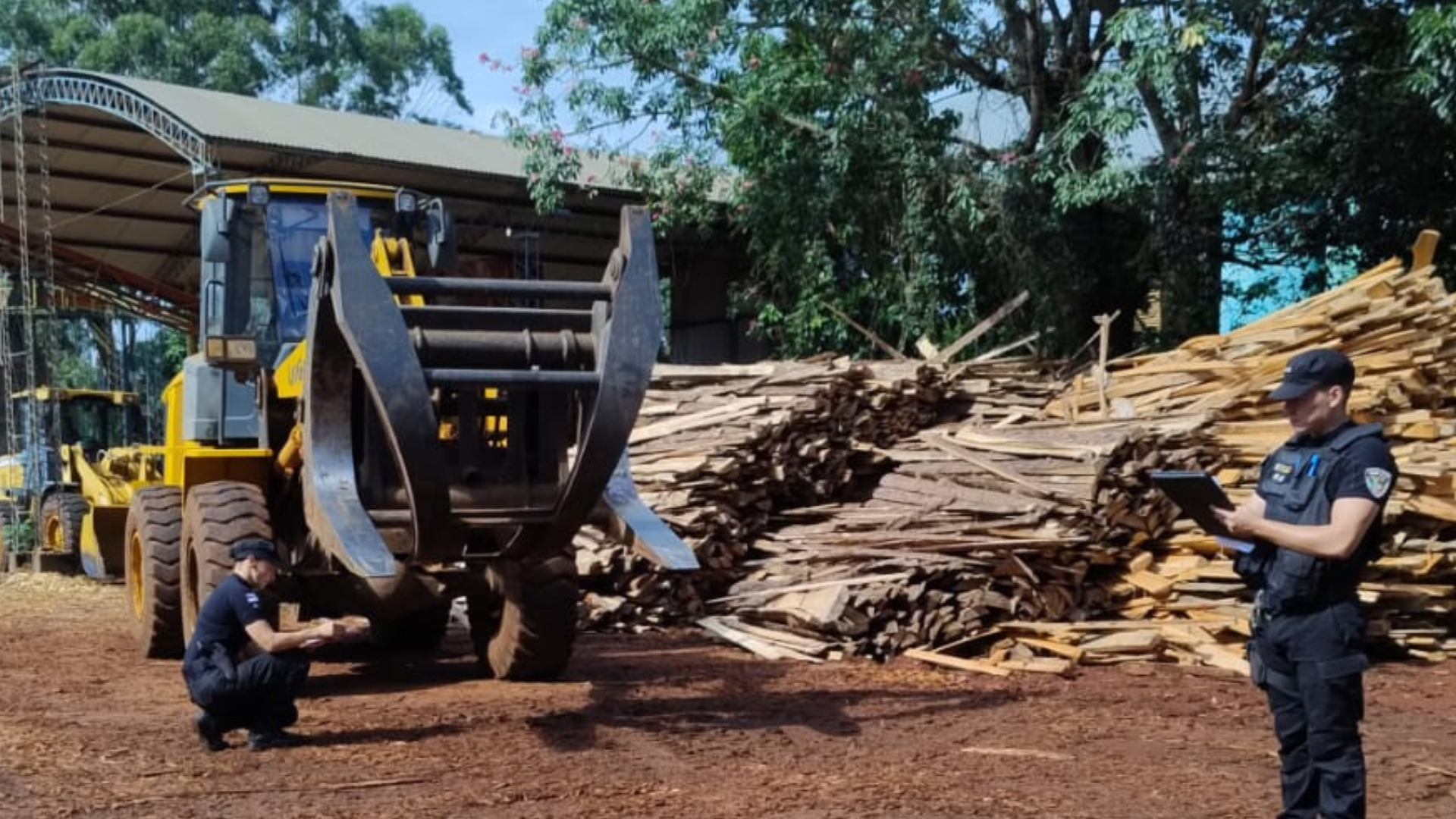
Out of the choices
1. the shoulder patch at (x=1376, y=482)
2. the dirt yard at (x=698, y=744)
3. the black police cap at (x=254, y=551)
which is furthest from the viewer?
the black police cap at (x=254, y=551)

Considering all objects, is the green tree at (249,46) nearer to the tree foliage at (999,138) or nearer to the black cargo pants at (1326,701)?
the tree foliage at (999,138)

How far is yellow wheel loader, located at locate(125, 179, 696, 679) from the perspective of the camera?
7031 mm

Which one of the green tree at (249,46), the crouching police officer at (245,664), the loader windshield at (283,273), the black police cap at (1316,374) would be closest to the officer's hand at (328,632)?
the crouching police officer at (245,664)

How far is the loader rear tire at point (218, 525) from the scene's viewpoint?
8641 mm

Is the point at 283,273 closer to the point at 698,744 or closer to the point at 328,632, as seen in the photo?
the point at 328,632

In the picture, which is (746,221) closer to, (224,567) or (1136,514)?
(1136,514)

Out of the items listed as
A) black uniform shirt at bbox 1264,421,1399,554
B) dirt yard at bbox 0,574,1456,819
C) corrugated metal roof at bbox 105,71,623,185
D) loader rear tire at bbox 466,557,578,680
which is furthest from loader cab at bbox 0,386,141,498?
black uniform shirt at bbox 1264,421,1399,554

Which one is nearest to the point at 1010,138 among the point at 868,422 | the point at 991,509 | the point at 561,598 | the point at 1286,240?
the point at 1286,240

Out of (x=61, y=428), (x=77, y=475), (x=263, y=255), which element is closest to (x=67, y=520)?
(x=77, y=475)

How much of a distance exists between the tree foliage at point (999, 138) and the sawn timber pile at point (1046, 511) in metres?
2.87

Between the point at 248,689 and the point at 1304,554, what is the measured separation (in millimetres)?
4887

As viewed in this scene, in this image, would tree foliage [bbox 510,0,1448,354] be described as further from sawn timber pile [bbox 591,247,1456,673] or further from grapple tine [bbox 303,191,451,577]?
grapple tine [bbox 303,191,451,577]

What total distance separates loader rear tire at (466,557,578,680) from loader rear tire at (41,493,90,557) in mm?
10539

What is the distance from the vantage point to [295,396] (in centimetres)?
906
